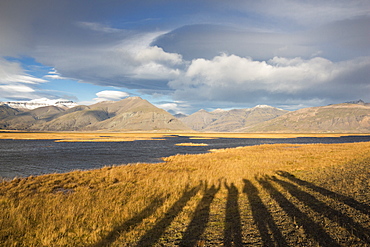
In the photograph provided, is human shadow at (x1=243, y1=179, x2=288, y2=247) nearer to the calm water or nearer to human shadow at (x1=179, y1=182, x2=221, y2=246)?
human shadow at (x1=179, y1=182, x2=221, y2=246)

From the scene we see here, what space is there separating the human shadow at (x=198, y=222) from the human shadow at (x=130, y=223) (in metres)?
2.34

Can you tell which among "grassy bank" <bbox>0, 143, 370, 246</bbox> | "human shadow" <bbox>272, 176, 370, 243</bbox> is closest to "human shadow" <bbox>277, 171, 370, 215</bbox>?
"grassy bank" <bbox>0, 143, 370, 246</bbox>

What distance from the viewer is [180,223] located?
377 inches

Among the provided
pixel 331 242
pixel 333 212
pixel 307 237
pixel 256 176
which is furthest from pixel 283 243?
pixel 256 176

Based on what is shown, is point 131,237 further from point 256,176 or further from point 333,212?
point 256,176

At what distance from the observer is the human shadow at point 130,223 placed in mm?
8078

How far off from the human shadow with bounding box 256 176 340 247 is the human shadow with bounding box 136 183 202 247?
17.0ft

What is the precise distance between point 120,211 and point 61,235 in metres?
2.98

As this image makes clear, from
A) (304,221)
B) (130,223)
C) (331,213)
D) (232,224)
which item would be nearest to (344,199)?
(331,213)

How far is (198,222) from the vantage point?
955cm

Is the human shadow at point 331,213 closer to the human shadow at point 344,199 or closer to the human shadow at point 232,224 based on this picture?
the human shadow at point 344,199

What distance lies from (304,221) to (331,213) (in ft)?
5.24

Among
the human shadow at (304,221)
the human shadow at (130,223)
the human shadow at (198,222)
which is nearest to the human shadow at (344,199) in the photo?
the human shadow at (304,221)

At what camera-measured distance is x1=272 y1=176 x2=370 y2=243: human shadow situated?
293 inches
